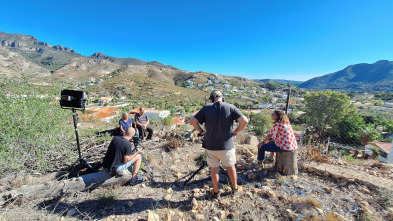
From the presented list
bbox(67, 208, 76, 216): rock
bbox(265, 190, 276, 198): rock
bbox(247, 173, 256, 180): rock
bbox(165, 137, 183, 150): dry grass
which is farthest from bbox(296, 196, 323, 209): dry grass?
bbox(67, 208, 76, 216): rock

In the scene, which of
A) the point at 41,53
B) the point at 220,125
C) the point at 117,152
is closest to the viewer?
the point at 220,125

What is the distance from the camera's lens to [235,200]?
7.32 feet

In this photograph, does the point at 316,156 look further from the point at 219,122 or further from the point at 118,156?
the point at 118,156

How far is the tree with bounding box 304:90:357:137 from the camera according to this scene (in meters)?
17.4

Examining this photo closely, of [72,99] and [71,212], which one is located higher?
[72,99]

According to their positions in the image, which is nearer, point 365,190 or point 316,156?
point 365,190

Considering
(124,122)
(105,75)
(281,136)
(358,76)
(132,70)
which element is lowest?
(281,136)

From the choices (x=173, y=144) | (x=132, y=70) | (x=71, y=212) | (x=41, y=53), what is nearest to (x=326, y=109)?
(x=173, y=144)

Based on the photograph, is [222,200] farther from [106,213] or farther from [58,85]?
[58,85]

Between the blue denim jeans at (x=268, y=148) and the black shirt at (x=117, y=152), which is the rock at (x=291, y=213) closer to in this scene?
the blue denim jeans at (x=268, y=148)

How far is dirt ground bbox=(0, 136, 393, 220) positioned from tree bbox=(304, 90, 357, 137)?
713 inches

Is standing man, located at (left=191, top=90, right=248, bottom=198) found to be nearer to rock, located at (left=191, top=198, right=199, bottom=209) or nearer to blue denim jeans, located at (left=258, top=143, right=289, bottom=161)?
rock, located at (left=191, top=198, right=199, bottom=209)

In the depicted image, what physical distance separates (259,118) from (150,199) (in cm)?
1302

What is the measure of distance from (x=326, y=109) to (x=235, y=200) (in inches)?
859
